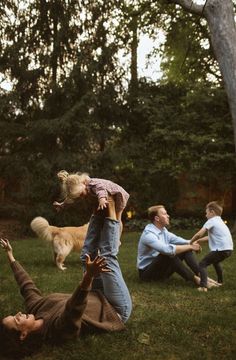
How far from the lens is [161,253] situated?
272 inches

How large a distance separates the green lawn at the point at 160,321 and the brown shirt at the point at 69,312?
5.6 inches

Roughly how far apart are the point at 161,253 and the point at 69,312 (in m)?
3.23

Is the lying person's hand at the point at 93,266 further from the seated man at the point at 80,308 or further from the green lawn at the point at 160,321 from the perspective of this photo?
the green lawn at the point at 160,321

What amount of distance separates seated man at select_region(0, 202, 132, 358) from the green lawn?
173mm

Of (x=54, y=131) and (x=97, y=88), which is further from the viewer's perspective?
(x=97, y=88)

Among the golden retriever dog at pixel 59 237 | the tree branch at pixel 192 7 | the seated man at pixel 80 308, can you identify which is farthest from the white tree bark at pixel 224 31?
the seated man at pixel 80 308

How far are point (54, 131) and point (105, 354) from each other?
12513 mm

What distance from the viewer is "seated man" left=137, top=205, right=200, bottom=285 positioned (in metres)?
6.85

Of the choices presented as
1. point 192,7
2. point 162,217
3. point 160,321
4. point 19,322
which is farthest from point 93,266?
point 192,7

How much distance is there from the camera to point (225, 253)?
7.00 m

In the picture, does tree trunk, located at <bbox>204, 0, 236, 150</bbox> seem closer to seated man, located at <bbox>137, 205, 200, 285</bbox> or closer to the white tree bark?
the white tree bark

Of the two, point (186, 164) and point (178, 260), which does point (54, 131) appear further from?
point (178, 260)

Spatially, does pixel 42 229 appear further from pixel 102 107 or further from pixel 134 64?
pixel 134 64

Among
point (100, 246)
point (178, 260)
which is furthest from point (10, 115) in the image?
point (100, 246)
